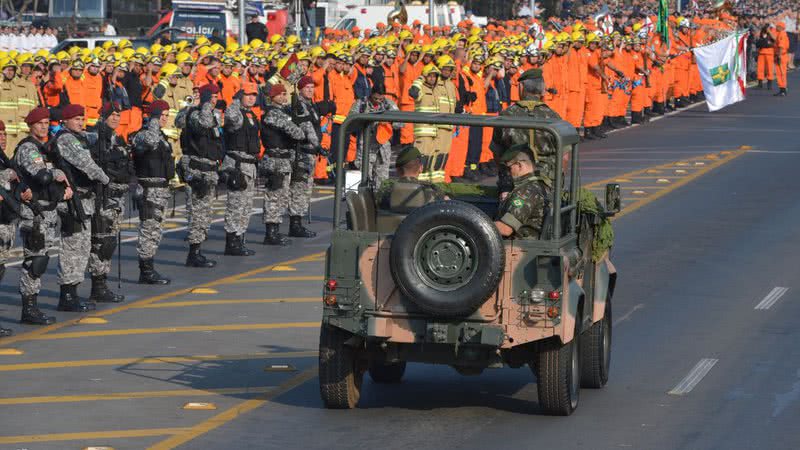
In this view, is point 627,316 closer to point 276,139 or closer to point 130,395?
point 130,395

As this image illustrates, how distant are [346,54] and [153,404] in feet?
63.2

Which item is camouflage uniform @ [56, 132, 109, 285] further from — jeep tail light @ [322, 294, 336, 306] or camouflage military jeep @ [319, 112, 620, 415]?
jeep tail light @ [322, 294, 336, 306]

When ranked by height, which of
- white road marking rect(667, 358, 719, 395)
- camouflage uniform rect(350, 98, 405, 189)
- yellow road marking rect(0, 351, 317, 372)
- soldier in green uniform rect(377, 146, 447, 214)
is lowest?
yellow road marking rect(0, 351, 317, 372)

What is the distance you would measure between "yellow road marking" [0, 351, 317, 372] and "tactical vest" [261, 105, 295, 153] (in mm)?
7724

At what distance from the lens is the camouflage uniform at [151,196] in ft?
61.9

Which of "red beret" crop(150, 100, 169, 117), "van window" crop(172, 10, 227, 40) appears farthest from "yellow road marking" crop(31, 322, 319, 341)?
"van window" crop(172, 10, 227, 40)

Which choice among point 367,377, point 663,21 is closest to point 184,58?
point 663,21

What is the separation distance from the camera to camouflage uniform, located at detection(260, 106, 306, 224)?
22.0 metres

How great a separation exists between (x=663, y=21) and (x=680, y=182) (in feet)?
49.1

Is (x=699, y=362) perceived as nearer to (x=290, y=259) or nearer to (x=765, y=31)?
(x=290, y=259)

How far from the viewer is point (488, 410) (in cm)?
1241

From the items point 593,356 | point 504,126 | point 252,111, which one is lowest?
point 593,356

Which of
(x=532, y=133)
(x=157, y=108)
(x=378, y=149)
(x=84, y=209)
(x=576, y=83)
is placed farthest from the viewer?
(x=576, y=83)

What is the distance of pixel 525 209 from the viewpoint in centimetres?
1194
